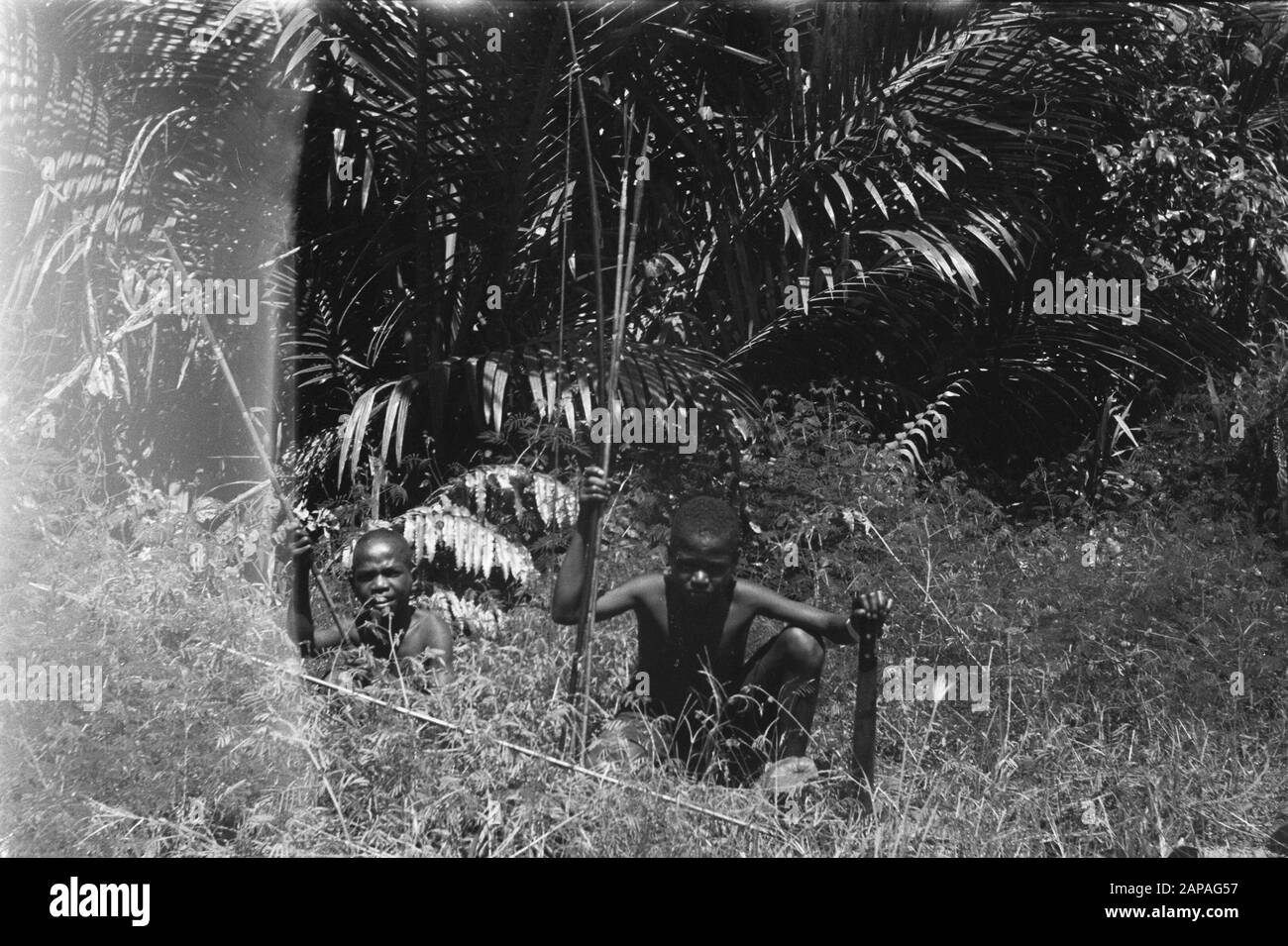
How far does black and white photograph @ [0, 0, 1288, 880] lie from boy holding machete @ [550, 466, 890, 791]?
2 cm

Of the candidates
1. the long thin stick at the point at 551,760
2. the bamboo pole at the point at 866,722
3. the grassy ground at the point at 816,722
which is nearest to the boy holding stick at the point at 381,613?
the grassy ground at the point at 816,722

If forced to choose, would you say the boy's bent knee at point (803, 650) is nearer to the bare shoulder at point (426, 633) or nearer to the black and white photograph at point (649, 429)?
the black and white photograph at point (649, 429)

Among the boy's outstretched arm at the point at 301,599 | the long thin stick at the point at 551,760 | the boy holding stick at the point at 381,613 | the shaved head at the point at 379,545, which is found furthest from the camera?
the shaved head at the point at 379,545

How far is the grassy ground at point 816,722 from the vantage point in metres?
3.64

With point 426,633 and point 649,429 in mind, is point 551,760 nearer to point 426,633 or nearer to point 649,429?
point 426,633

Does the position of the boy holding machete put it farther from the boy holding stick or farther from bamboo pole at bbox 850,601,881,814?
the boy holding stick

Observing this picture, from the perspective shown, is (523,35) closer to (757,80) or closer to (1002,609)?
(757,80)

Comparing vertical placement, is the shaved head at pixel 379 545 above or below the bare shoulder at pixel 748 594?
above

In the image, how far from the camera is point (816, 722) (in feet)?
15.1

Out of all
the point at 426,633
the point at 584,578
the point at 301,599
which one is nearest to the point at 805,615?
the point at 584,578

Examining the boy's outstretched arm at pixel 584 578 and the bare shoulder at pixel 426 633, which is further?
the bare shoulder at pixel 426 633

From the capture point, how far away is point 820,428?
230 inches

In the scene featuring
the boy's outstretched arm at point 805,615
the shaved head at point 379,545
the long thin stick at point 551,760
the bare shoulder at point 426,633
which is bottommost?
the long thin stick at point 551,760

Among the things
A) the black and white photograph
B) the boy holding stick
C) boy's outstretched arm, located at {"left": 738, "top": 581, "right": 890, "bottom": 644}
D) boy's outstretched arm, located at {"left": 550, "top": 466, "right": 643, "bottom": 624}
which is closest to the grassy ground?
the black and white photograph
